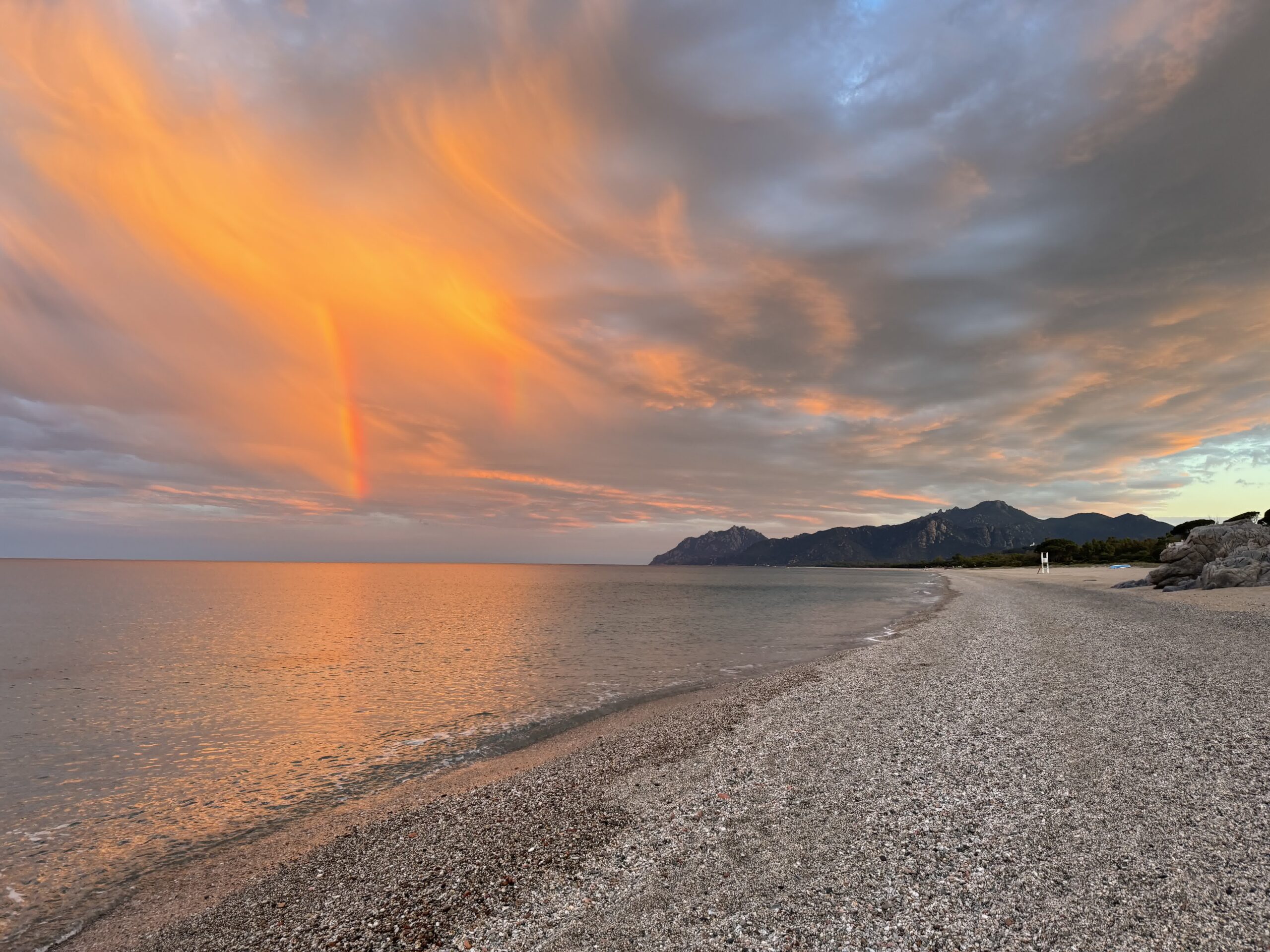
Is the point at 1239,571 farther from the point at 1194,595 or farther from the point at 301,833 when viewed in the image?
the point at 301,833

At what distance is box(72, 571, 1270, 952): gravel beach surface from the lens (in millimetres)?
6223

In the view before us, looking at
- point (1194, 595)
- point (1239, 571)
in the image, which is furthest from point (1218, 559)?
point (1194, 595)

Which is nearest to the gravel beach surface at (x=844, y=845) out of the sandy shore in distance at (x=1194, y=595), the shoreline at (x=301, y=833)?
the shoreline at (x=301, y=833)

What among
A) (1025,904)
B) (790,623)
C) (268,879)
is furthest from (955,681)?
(790,623)

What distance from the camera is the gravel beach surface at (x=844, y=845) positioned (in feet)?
20.4

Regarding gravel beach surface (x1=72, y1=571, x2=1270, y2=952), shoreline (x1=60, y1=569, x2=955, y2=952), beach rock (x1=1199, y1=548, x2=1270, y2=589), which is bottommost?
shoreline (x1=60, y1=569, x2=955, y2=952)

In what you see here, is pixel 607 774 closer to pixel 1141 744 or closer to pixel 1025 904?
pixel 1025 904

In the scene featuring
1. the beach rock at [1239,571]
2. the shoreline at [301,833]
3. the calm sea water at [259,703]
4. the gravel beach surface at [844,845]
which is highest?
the beach rock at [1239,571]

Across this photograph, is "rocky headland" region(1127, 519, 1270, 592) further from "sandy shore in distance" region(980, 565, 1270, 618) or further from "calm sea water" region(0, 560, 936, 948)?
"calm sea water" region(0, 560, 936, 948)

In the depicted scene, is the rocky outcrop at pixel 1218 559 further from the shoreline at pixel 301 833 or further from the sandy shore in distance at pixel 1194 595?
the shoreline at pixel 301 833

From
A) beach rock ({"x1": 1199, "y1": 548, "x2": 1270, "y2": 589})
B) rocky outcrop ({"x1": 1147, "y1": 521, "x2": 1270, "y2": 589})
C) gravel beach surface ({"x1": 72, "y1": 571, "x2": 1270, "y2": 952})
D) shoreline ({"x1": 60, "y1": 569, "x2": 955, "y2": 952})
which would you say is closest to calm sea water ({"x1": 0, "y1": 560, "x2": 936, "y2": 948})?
shoreline ({"x1": 60, "y1": 569, "x2": 955, "y2": 952})

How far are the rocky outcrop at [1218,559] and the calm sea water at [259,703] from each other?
2048cm

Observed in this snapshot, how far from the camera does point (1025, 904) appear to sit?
6309 mm

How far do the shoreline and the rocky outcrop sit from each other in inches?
1712
